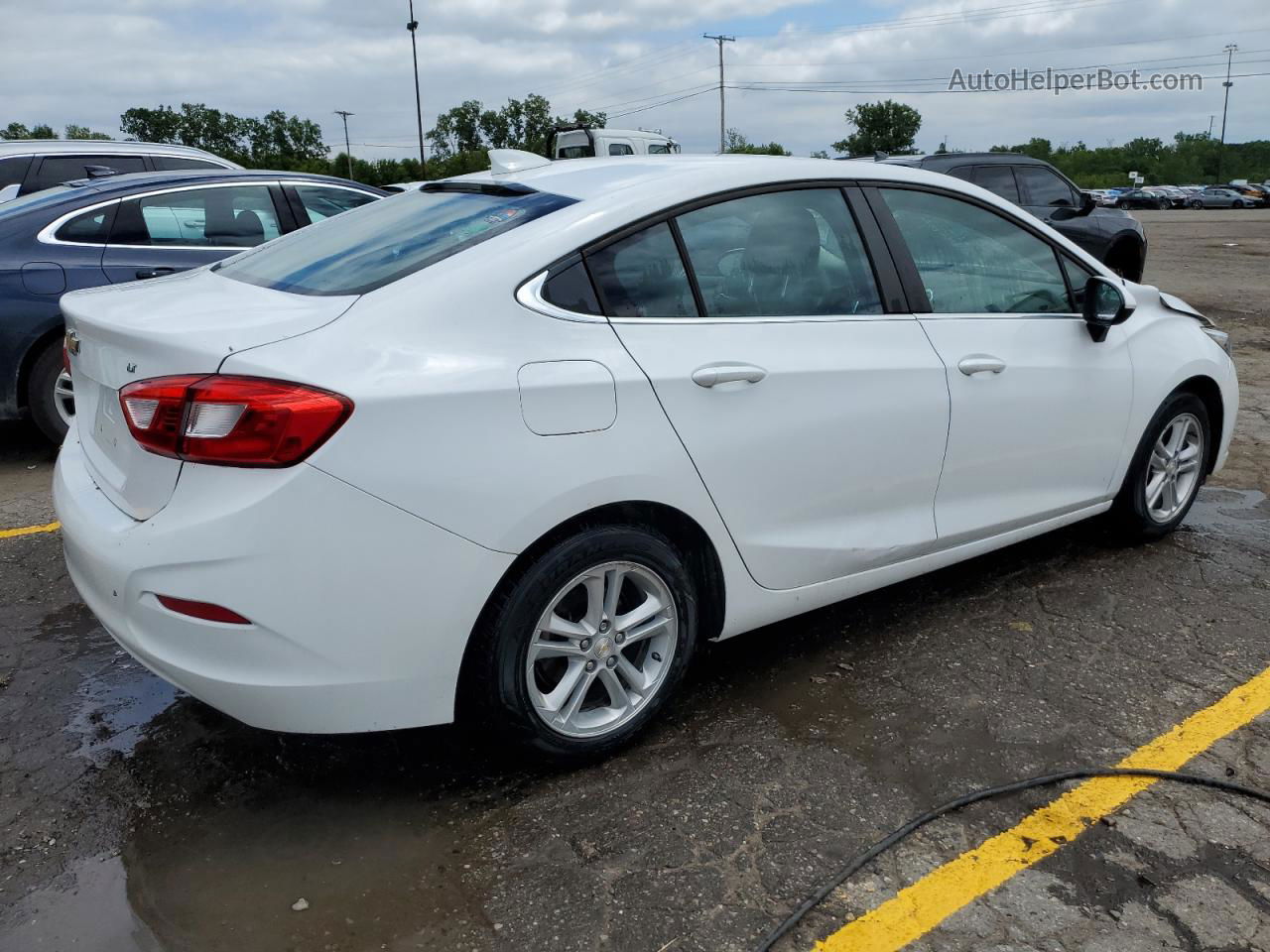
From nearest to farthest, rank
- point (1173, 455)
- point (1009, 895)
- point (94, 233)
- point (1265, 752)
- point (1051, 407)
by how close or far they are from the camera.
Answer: point (1009, 895), point (1265, 752), point (1051, 407), point (1173, 455), point (94, 233)

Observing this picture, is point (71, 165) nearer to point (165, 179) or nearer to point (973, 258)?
point (165, 179)

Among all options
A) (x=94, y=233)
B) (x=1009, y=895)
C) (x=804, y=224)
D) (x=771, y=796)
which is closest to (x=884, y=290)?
(x=804, y=224)

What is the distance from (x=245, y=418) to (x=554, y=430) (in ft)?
2.27

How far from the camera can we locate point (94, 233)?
6043 mm

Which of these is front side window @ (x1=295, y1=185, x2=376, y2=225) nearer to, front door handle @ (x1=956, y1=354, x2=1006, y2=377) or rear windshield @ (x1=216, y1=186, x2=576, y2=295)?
rear windshield @ (x1=216, y1=186, x2=576, y2=295)

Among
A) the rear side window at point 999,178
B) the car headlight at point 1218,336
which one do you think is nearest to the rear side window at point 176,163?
the rear side window at point 999,178

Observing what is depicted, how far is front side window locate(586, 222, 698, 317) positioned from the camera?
276 centimetres

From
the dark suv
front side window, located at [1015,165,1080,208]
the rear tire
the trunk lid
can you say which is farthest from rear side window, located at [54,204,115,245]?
front side window, located at [1015,165,1080,208]

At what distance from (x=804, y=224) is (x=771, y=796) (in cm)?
170

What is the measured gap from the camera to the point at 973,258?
366 centimetres

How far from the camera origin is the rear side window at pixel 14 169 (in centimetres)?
892

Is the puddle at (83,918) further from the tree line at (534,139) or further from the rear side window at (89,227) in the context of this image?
the tree line at (534,139)

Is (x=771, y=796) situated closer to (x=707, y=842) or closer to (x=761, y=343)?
(x=707, y=842)

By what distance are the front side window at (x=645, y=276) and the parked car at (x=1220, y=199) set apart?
61531mm
